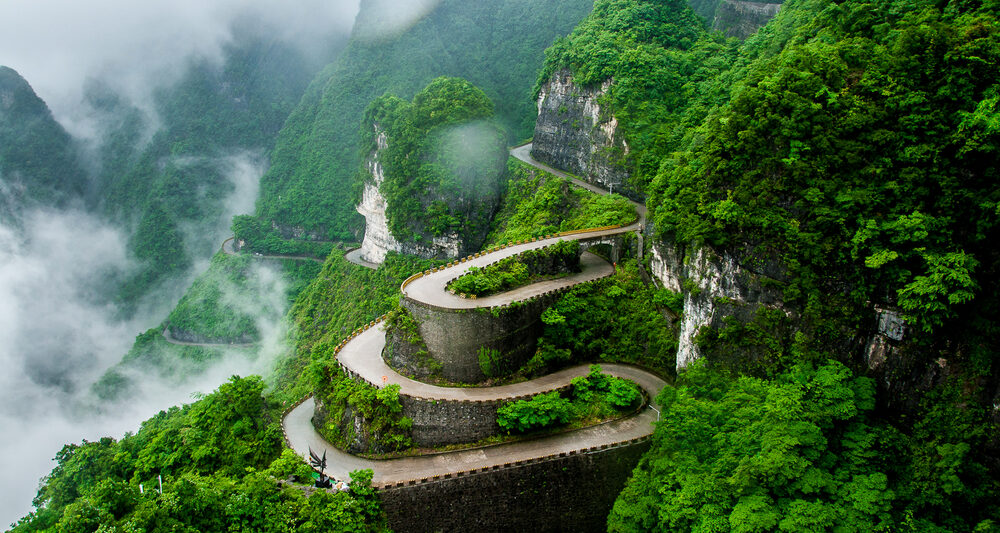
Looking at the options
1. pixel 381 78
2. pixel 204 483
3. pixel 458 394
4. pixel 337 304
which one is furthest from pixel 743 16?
pixel 204 483

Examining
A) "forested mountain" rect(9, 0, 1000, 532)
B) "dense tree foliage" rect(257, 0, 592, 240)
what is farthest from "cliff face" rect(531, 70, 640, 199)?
"dense tree foliage" rect(257, 0, 592, 240)

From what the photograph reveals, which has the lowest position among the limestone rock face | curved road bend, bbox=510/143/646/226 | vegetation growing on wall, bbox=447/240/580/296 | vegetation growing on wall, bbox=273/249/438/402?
vegetation growing on wall, bbox=273/249/438/402

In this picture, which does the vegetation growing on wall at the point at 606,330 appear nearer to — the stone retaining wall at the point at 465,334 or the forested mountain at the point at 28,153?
the stone retaining wall at the point at 465,334

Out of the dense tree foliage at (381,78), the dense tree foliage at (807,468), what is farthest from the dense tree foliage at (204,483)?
the dense tree foliage at (381,78)

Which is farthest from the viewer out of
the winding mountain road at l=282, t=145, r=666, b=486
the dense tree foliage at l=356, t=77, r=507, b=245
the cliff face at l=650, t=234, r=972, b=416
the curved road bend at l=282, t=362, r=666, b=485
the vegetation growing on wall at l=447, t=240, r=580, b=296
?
the dense tree foliage at l=356, t=77, r=507, b=245

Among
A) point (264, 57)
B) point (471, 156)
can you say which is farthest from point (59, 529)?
point (264, 57)

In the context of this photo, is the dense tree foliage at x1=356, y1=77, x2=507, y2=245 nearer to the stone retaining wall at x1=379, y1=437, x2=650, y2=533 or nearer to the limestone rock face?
the limestone rock face

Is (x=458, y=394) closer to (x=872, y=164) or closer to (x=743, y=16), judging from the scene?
(x=872, y=164)

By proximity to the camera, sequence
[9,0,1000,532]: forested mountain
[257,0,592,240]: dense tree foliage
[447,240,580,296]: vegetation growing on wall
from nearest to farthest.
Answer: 1. [9,0,1000,532]: forested mountain
2. [447,240,580,296]: vegetation growing on wall
3. [257,0,592,240]: dense tree foliage
